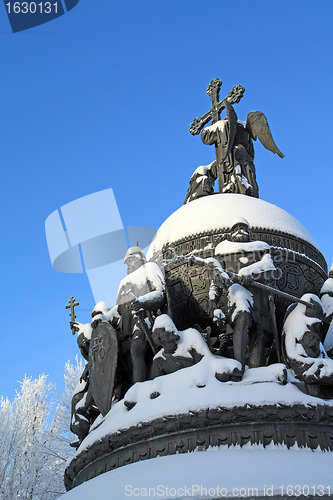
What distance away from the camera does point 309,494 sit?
6.18 m

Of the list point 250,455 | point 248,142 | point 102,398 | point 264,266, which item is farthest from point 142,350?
point 248,142

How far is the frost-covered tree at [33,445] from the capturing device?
18.8m

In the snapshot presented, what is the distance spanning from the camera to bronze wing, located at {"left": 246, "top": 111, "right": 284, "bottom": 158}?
41.1 ft

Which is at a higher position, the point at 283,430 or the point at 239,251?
the point at 239,251

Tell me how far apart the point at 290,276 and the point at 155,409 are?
11.0ft

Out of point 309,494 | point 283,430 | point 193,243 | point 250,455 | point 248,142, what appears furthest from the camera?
point 248,142

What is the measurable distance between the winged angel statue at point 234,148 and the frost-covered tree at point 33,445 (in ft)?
32.5

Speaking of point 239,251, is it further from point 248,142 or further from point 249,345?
point 248,142

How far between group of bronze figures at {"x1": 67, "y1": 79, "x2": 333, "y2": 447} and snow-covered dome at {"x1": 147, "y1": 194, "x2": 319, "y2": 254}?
16.5 inches

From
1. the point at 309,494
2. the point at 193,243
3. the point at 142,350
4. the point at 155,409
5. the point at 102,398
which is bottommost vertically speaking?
the point at 309,494

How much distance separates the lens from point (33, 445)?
66.5ft

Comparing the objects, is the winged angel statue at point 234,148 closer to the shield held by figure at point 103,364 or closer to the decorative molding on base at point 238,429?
the shield held by figure at point 103,364

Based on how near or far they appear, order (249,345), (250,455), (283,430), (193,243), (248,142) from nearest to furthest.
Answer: (250,455), (283,430), (249,345), (193,243), (248,142)

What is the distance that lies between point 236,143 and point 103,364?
5480mm
